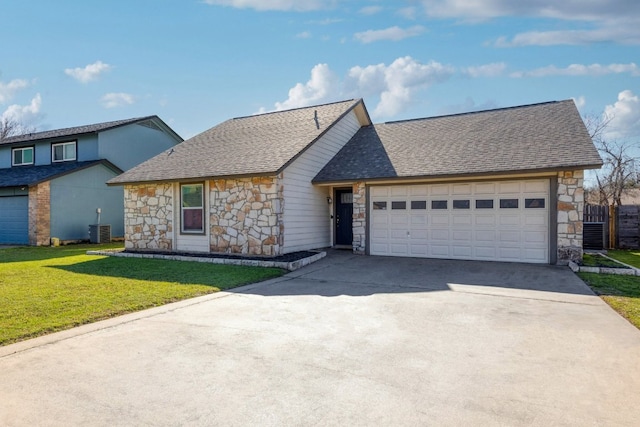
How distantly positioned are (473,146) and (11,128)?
1710 inches

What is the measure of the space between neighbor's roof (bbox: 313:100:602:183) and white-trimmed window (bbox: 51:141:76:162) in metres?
14.3

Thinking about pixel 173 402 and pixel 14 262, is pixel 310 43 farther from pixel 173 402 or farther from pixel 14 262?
pixel 173 402

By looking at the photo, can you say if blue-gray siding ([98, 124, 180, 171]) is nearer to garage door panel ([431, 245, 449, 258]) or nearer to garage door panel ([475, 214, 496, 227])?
garage door panel ([431, 245, 449, 258])

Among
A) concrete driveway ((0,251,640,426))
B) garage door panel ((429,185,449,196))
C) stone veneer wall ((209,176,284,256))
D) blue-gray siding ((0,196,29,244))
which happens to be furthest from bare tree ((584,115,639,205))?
blue-gray siding ((0,196,29,244))

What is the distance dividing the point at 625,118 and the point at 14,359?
2709 cm

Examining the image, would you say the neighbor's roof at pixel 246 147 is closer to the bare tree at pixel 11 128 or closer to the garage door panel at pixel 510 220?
the garage door panel at pixel 510 220

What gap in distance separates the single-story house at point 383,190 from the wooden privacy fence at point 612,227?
409 centimetres

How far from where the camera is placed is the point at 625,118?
21.2 m

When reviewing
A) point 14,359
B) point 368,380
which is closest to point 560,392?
point 368,380

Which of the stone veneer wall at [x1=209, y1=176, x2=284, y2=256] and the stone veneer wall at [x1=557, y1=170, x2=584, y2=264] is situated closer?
the stone veneer wall at [x1=557, y1=170, x2=584, y2=264]

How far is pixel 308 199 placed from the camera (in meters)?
12.7

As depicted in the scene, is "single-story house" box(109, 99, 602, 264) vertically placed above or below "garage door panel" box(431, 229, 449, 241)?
above

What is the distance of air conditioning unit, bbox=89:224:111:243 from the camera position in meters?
17.7

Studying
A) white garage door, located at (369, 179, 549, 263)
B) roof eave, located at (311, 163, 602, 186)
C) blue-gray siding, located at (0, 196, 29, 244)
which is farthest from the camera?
blue-gray siding, located at (0, 196, 29, 244)
